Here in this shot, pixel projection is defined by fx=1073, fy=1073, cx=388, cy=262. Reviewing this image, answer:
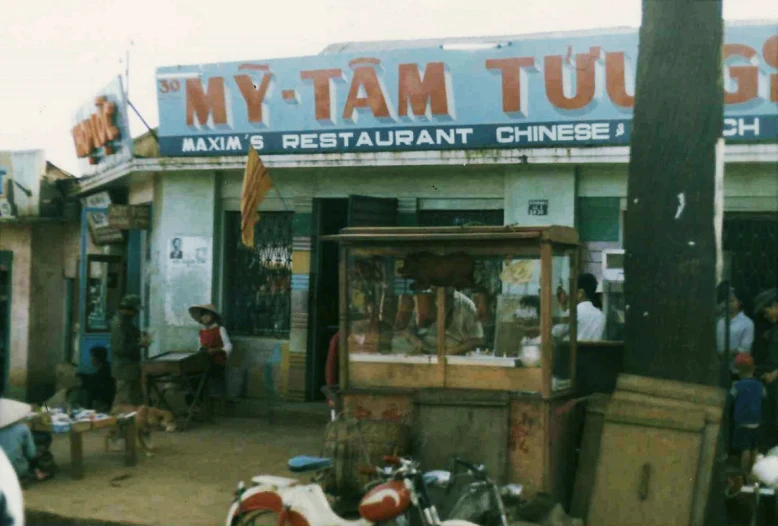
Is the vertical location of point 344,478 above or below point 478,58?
below

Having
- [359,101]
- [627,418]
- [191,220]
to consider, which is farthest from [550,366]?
[191,220]

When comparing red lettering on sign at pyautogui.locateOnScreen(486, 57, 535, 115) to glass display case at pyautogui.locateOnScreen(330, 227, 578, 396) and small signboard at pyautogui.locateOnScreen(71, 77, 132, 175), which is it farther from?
small signboard at pyautogui.locateOnScreen(71, 77, 132, 175)

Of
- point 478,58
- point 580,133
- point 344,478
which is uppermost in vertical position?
point 478,58

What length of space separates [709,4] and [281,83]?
6.22 meters

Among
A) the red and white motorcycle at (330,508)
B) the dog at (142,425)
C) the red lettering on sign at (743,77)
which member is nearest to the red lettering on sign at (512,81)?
the red lettering on sign at (743,77)

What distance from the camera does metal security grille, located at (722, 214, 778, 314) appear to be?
10695 mm

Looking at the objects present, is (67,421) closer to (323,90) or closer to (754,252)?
(323,90)

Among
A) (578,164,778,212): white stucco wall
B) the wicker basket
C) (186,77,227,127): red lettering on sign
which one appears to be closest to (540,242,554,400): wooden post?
the wicker basket

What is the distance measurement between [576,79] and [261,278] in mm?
4783

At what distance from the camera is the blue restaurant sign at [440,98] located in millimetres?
10234

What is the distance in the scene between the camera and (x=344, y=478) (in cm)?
710

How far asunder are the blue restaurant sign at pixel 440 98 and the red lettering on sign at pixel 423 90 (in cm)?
1

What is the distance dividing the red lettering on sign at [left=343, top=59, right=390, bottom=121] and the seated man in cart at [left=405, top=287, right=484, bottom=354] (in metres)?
4.50

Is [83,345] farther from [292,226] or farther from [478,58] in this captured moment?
[478,58]
